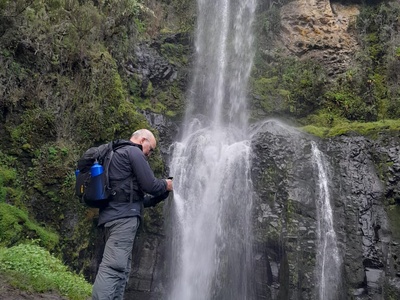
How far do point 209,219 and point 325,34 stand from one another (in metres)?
11.1

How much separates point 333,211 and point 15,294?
952cm

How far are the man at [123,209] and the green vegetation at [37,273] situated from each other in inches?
58.8

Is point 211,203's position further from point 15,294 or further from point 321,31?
point 321,31

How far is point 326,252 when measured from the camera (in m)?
11.2

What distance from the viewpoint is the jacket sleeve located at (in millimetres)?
3812

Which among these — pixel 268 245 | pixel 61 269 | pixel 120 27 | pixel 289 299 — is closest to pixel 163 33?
pixel 120 27

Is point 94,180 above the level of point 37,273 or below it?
above

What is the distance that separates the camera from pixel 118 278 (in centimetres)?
373

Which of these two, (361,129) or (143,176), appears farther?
(361,129)

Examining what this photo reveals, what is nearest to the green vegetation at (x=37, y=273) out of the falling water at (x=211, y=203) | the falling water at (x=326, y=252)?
the falling water at (x=211, y=203)

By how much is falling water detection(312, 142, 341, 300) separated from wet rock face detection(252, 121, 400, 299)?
130 mm

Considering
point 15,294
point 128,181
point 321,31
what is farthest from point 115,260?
point 321,31

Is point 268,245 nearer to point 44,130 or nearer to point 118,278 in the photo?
point 44,130

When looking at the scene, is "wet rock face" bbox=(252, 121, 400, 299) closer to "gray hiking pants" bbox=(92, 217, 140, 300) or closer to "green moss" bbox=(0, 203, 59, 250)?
"green moss" bbox=(0, 203, 59, 250)
